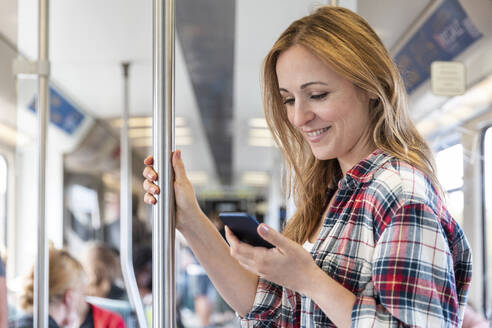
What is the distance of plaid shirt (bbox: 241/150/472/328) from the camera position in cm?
102

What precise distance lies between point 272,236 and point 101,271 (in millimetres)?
4021

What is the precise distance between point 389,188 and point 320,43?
35 centimetres

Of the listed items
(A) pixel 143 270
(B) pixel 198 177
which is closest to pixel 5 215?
(A) pixel 143 270

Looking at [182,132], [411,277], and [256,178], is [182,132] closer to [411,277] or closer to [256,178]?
[256,178]

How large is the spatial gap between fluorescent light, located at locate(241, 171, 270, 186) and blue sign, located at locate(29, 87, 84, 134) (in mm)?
5029

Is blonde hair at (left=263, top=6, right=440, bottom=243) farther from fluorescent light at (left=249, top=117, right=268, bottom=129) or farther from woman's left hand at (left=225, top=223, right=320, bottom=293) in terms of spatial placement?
fluorescent light at (left=249, top=117, right=268, bottom=129)

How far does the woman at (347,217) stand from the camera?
1.04 metres

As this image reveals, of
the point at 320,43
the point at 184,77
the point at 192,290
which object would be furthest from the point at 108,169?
the point at 320,43

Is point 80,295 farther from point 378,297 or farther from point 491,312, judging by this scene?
point 378,297

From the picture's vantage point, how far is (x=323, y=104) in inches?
48.4

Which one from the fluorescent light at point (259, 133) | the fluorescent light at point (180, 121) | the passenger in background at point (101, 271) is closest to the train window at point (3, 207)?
the passenger in background at point (101, 271)

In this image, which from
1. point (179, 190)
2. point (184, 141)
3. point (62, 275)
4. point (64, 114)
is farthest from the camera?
point (184, 141)

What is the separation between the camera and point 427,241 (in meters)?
1.03

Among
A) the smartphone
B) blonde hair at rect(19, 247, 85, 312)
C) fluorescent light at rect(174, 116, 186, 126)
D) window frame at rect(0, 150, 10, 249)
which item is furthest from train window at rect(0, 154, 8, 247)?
fluorescent light at rect(174, 116, 186, 126)
